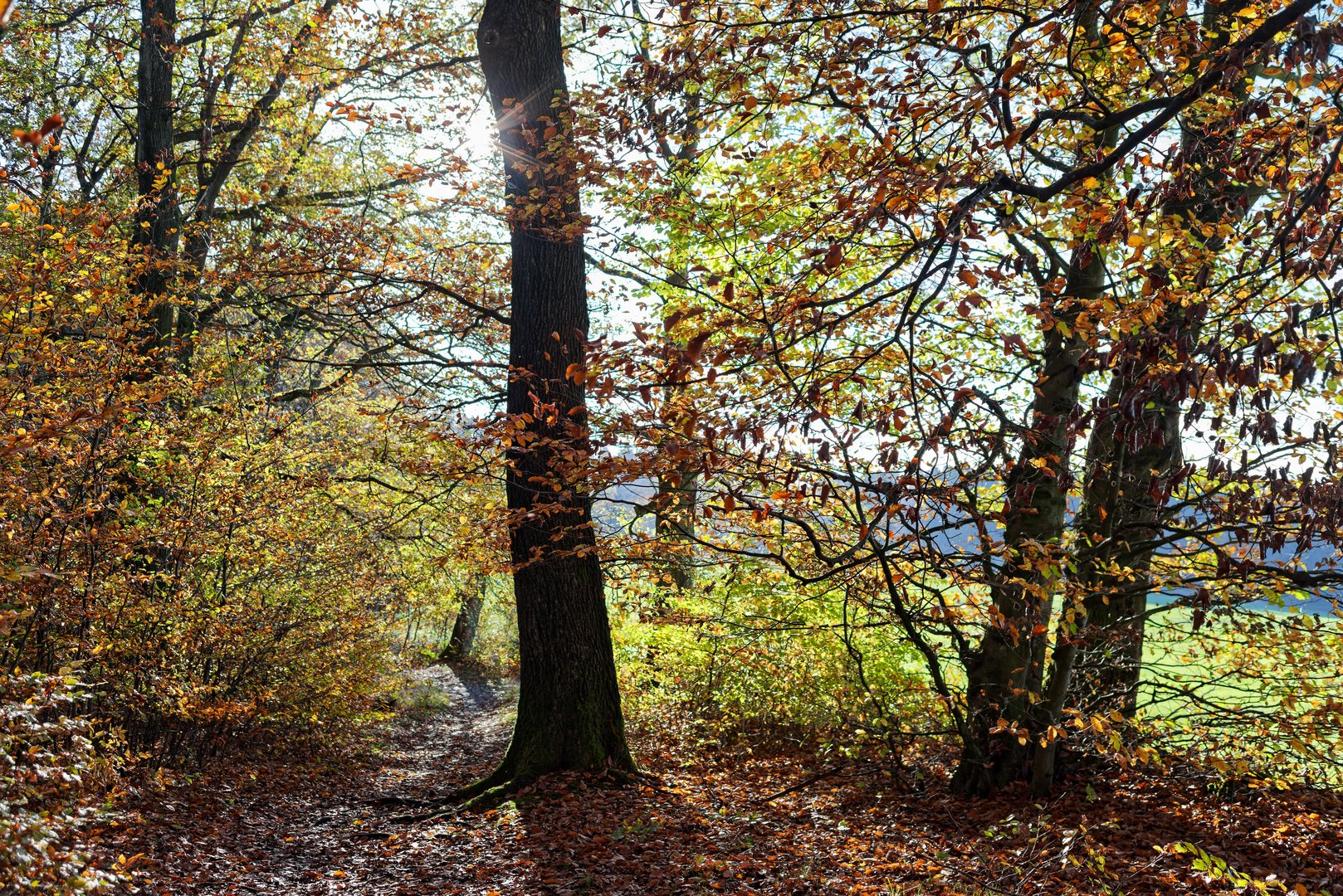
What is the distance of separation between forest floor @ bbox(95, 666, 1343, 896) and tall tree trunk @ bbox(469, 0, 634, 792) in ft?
1.41

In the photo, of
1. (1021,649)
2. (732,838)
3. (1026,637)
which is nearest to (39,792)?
(732,838)

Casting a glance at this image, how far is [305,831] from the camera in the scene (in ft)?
23.3

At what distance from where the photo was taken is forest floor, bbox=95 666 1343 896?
5.04 m

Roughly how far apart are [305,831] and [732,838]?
3464 mm

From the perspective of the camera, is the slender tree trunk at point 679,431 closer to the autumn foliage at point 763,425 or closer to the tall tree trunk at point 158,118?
the autumn foliage at point 763,425

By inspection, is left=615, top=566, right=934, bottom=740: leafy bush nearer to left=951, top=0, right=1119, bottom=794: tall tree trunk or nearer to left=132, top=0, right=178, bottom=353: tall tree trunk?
left=951, top=0, right=1119, bottom=794: tall tree trunk

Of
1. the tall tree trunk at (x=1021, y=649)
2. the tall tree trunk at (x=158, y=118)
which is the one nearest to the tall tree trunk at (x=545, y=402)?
the tall tree trunk at (x=1021, y=649)

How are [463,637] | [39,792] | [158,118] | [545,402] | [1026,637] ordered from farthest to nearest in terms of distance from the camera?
[463,637]
[158,118]
[545,402]
[1026,637]
[39,792]

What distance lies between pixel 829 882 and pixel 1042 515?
10.1 feet

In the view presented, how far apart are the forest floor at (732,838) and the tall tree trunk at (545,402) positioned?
1.41 ft

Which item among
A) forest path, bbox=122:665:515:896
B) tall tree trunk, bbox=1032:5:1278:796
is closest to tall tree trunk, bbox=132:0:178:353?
forest path, bbox=122:665:515:896

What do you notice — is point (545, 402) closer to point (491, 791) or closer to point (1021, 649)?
point (491, 791)

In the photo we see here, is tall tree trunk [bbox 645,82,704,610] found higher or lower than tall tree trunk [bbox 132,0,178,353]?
lower

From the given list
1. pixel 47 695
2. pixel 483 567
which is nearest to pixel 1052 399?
pixel 483 567
